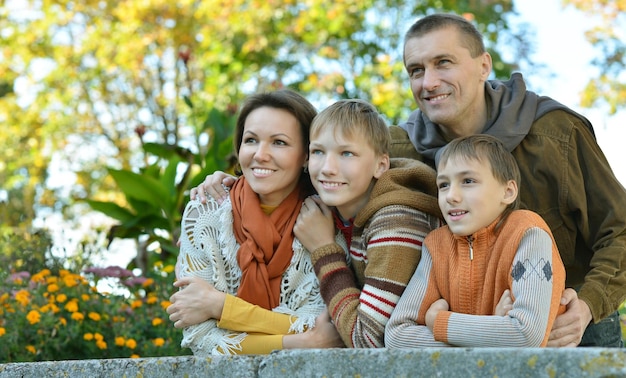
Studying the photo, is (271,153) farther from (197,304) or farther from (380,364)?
(380,364)

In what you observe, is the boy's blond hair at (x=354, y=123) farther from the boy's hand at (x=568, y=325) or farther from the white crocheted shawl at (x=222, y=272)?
the boy's hand at (x=568, y=325)

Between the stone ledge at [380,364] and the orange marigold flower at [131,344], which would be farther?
the orange marigold flower at [131,344]

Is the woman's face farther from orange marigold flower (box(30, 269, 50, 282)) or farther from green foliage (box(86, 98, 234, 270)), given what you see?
green foliage (box(86, 98, 234, 270))

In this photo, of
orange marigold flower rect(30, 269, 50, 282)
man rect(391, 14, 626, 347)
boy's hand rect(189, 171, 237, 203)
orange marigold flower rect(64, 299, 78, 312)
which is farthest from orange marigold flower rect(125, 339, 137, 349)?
man rect(391, 14, 626, 347)

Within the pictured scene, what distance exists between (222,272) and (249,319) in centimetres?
25

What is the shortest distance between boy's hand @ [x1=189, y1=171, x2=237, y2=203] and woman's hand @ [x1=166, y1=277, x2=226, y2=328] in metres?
0.39

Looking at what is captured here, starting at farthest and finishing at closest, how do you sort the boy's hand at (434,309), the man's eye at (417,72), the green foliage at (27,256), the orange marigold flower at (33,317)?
the green foliage at (27,256), the orange marigold flower at (33,317), the man's eye at (417,72), the boy's hand at (434,309)

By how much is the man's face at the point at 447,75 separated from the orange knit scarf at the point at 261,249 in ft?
2.34

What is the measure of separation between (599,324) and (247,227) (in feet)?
4.75

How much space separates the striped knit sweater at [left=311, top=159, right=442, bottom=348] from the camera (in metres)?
2.76

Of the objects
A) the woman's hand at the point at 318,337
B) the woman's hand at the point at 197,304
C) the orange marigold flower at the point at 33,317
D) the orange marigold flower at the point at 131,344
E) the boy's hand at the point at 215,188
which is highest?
the boy's hand at the point at 215,188

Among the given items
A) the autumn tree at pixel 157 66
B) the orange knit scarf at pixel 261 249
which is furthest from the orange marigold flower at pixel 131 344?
the autumn tree at pixel 157 66

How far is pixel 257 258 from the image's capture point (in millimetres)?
3090

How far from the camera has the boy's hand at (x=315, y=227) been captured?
306 centimetres
